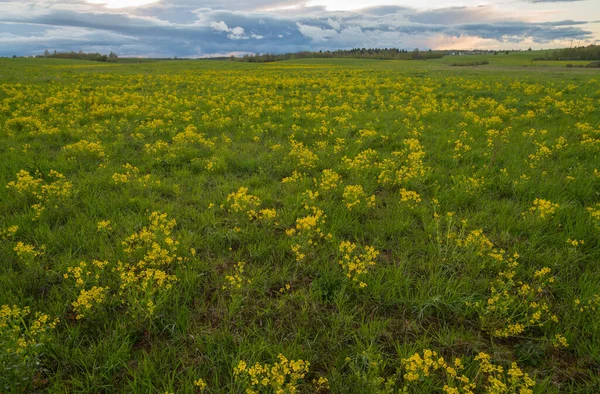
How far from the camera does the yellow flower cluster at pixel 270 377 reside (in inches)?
110

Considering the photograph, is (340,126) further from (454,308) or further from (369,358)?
(369,358)

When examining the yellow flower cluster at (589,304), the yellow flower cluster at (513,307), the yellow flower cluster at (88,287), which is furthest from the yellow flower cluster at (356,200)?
the yellow flower cluster at (88,287)

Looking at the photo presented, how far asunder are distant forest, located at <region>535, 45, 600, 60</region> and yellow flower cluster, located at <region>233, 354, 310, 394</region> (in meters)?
109

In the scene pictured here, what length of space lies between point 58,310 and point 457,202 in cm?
618

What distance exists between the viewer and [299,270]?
177 inches

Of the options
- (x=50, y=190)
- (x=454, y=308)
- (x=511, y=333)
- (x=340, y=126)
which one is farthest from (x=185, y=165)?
(x=511, y=333)

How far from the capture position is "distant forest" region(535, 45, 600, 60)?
8095 cm

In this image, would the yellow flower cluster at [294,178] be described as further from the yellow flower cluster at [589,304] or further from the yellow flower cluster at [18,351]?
the yellow flower cluster at [589,304]

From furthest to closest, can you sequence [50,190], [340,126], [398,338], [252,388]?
[340,126] → [50,190] → [398,338] → [252,388]

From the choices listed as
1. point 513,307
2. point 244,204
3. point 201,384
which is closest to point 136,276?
point 201,384

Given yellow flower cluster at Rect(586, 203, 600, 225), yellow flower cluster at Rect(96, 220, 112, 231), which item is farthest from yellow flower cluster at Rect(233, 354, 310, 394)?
yellow flower cluster at Rect(586, 203, 600, 225)

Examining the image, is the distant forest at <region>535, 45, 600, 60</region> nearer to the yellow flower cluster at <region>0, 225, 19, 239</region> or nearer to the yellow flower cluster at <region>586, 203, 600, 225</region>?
the yellow flower cluster at <region>586, 203, 600, 225</region>

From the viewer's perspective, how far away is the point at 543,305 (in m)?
3.56

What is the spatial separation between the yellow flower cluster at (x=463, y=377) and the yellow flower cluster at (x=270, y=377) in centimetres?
92
